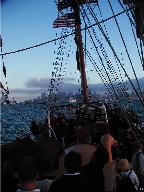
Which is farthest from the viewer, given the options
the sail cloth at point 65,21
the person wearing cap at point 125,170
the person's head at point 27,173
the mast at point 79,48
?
the sail cloth at point 65,21

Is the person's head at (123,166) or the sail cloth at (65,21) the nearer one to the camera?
the person's head at (123,166)

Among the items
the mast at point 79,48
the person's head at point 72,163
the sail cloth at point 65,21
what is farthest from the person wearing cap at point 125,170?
the sail cloth at point 65,21

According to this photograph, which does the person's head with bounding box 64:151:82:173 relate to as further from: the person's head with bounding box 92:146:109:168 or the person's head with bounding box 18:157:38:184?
the person's head with bounding box 92:146:109:168

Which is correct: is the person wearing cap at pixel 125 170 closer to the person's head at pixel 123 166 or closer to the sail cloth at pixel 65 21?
the person's head at pixel 123 166

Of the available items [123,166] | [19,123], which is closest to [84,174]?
[123,166]

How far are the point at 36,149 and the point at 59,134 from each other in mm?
7577

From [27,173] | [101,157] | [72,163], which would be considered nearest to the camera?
[27,173]

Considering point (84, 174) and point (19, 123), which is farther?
point (19, 123)

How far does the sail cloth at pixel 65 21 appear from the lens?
24781 millimetres

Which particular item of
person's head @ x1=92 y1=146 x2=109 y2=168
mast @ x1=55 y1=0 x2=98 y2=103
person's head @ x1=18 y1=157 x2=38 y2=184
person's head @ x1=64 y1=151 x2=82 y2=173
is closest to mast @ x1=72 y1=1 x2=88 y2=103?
mast @ x1=55 y1=0 x2=98 y2=103

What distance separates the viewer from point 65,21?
82.4ft

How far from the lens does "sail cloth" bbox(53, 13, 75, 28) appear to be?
2478 centimetres

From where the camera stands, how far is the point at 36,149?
24.3ft

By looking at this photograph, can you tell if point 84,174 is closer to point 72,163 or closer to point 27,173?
point 72,163
